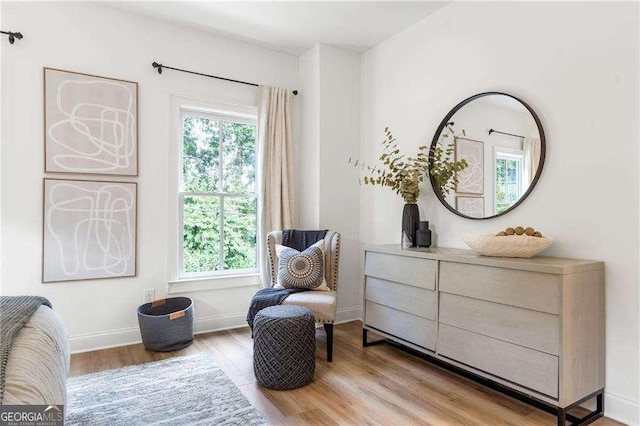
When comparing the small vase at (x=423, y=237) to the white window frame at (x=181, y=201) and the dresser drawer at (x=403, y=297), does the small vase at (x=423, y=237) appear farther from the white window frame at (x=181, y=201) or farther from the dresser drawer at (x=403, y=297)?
the white window frame at (x=181, y=201)

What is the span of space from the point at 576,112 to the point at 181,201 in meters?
3.06

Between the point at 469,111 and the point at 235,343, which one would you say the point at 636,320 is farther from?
the point at 235,343

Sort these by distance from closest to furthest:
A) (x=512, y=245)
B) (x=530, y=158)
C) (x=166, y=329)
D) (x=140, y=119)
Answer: (x=512, y=245) → (x=530, y=158) → (x=166, y=329) → (x=140, y=119)

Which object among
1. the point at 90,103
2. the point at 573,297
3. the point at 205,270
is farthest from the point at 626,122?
the point at 90,103

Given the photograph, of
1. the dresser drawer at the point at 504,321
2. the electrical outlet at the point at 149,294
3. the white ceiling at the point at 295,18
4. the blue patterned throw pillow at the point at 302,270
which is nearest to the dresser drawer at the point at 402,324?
the dresser drawer at the point at 504,321

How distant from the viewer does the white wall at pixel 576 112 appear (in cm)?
200

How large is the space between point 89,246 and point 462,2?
11.4 feet

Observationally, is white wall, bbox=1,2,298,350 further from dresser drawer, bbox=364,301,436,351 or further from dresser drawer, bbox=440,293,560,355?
dresser drawer, bbox=440,293,560,355

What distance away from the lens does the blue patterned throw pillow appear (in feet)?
10.1

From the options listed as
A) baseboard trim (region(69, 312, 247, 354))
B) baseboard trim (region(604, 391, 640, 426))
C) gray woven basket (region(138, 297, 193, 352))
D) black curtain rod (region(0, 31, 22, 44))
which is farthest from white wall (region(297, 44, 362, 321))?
black curtain rod (region(0, 31, 22, 44))

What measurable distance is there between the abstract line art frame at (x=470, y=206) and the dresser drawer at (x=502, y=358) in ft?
2.83

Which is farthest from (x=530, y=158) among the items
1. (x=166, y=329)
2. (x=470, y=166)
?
(x=166, y=329)

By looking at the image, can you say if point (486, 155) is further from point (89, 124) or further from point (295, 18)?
point (89, 124)

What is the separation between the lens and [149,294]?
3238 millimetres
